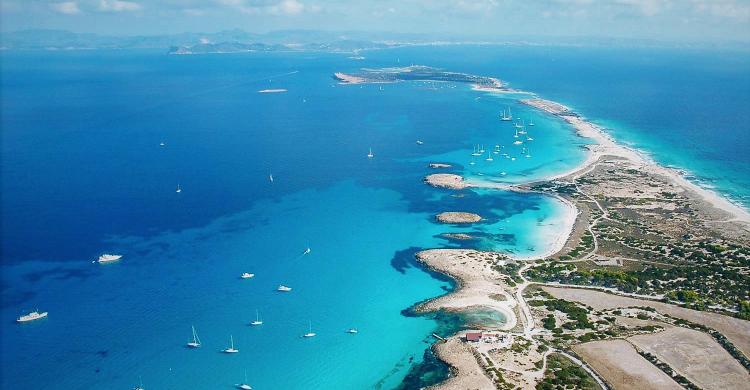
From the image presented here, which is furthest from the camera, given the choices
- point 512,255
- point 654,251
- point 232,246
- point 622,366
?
point 232,246

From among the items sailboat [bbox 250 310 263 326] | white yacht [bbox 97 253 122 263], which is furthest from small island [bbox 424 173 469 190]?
white yacht [bbox 97 253 122 263]

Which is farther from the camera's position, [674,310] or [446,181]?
[446,181]

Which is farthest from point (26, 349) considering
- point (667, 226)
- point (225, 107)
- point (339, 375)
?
point (225, 107)

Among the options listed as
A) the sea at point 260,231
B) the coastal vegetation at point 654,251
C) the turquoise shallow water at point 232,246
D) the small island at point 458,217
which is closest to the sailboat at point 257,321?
the sea at point 260,231

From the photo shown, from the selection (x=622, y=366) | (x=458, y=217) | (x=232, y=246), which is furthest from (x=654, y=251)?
(x=232, y=246)

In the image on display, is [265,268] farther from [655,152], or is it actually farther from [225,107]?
[225,107]

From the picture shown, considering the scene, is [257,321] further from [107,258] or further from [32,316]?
[107,258]
